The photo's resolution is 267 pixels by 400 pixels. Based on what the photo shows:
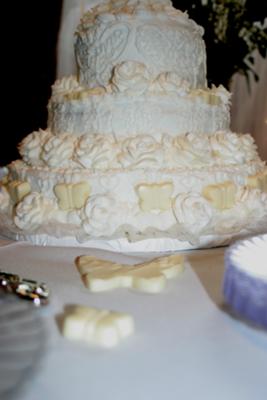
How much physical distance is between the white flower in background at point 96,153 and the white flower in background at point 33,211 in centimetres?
18

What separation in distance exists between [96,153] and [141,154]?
14 cm

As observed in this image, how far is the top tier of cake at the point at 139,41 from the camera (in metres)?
1.70

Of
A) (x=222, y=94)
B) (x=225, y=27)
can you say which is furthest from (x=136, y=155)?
(x=225, y=27)

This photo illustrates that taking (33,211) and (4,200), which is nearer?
(33,211)

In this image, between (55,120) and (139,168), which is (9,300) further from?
(55,120)

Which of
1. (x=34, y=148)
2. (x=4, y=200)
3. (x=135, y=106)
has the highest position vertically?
(x=135, y=106)

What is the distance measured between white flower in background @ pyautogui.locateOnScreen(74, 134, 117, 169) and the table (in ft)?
1.34

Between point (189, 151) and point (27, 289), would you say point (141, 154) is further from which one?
point (27, 289)

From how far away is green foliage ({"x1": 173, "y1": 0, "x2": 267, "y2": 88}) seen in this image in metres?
3.16

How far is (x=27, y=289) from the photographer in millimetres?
1148

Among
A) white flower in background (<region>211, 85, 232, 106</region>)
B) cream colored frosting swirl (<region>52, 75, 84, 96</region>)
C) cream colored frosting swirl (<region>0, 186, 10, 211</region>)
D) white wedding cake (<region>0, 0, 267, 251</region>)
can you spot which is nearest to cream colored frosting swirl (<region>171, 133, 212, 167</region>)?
white wedding cake (<region>0, 0, 267, 251</region>)

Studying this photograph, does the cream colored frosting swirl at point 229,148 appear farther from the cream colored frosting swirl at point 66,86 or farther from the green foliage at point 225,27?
the green foliage at point 225,27

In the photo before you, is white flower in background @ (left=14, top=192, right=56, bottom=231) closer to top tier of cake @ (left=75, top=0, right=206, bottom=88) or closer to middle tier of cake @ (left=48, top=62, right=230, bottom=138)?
middle tier of cake @ (left=48, top=62, right=230, bottom=138)

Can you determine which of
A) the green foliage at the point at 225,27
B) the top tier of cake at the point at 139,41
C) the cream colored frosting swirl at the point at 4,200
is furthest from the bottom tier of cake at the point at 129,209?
the green foliage at the point at 225,27
